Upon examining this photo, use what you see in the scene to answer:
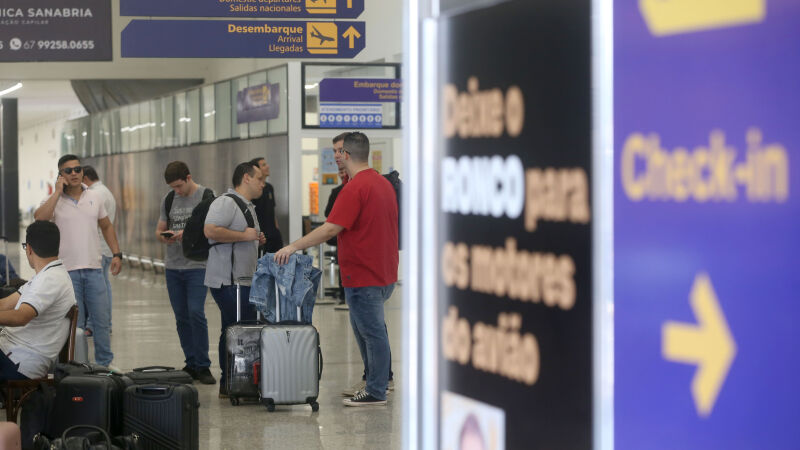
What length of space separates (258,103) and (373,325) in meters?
10.6

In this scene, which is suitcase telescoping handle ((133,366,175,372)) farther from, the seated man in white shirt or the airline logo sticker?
the airline logo sticker

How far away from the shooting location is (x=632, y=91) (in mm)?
1739

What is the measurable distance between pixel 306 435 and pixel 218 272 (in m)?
1.67

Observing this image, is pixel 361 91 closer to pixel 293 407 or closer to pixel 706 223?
pixel 293 407

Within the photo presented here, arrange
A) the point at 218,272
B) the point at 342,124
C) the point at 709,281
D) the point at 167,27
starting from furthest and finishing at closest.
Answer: the point at 342,124 < the point at 167,27 < the point at 218,272 < the point at 709,281

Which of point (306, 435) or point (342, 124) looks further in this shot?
point (342, 124)

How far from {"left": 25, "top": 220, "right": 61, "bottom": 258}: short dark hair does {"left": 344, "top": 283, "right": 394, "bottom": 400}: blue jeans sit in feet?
5.93

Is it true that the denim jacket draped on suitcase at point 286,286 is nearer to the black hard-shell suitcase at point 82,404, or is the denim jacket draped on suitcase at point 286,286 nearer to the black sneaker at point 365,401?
the black sneaker at point 365,401

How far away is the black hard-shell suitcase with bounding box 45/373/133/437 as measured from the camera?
5477 millimetres

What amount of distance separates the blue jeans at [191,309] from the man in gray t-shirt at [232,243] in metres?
0.35

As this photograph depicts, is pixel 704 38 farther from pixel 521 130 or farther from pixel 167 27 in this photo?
pixel 167 27

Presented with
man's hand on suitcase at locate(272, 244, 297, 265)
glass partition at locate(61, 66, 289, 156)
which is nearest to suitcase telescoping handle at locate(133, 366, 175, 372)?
man's hand on suitcase at locate(272, 244, 297, 265)

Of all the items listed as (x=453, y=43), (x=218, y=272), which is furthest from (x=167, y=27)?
(x=453, y=43)

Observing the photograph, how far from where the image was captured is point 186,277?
8.41m
